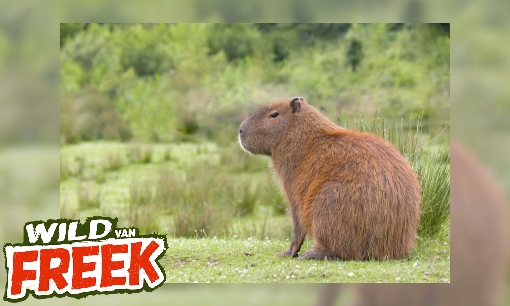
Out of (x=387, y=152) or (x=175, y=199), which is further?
(x=175, y=199)

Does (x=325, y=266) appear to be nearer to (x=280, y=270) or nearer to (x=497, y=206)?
(x=280, y=270)

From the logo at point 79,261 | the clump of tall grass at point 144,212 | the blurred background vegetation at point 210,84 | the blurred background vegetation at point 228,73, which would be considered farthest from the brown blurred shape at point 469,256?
the blurred background vegetation at point 228,73

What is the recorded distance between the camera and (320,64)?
14828mm

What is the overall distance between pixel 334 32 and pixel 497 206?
40.2 feet

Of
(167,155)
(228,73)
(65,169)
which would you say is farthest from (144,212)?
(228,73)

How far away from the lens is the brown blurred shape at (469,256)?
371cm

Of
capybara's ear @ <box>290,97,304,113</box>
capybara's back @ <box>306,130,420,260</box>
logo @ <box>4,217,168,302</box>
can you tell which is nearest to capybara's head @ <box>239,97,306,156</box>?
capybara's ear @ <box>290,97,304,113</box>

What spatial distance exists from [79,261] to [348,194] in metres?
1.89

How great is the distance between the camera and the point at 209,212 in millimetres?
7000

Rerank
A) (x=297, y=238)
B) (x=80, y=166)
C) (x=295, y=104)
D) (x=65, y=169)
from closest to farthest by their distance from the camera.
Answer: (x=297, y=238)
(x=295, y=104)
(x=65, y=169)
(x=80, y=166)

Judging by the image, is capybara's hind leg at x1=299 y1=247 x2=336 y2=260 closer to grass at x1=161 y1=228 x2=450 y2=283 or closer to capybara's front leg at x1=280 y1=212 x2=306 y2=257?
grass at x1=161 y1=228 x2=450 y2=283

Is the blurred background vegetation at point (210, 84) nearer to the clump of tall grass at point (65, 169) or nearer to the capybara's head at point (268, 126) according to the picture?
the clump of tall grass at point (65, 169)

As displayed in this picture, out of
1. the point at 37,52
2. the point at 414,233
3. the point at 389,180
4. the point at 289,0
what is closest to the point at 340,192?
the point at 389,180

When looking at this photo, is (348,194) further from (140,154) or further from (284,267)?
A: (140,154)
